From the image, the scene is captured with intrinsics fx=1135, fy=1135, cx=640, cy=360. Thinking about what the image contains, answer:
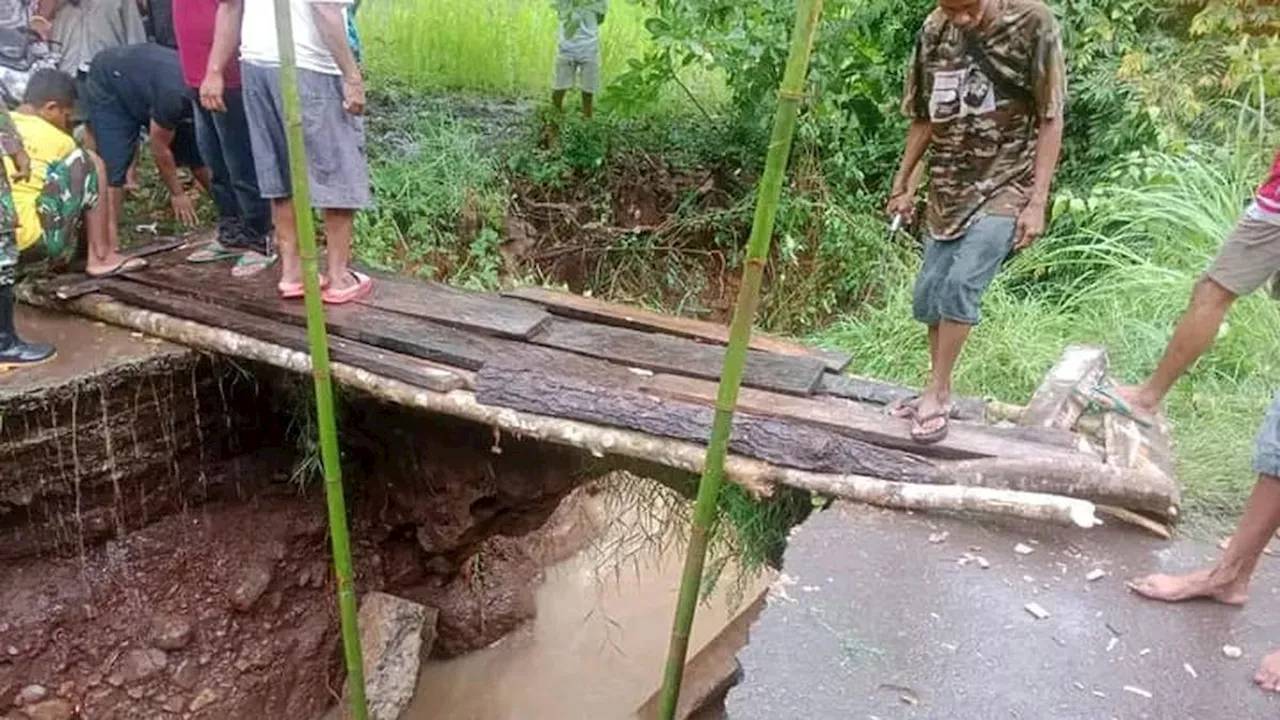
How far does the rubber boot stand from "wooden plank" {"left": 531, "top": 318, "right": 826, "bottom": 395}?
176 cm

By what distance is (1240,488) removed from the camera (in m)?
3.53

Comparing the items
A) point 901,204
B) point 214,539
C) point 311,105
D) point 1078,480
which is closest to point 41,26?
point 311,105

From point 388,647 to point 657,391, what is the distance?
2.16 m

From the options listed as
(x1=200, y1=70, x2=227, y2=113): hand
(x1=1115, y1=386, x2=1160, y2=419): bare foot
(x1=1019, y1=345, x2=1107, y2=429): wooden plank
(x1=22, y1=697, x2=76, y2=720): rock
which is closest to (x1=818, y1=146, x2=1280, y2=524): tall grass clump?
(x1=1115, y1=386, x2=1160, y2=419): bare foot

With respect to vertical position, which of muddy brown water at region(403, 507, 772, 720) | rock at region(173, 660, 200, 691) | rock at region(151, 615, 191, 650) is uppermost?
rock at region(151, 615, 191, 650)

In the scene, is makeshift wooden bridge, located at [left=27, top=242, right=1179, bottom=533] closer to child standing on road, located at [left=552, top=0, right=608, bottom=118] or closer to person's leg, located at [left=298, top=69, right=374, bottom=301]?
person's leg, located at [left=298, top=69, right=374, bottom=301]

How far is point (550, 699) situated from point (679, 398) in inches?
101

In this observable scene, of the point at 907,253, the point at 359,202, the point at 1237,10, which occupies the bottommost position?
the point at 907,253

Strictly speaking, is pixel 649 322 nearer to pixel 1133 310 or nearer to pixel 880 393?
pixel 880 393

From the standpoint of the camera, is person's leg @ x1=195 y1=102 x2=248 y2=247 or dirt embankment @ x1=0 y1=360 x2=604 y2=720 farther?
person's leg @ x1=195 y1=102 x2=248 y2=247

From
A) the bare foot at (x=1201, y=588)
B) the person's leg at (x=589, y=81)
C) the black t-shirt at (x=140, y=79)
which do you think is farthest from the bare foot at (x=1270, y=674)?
the person's leg at (x=589, y=81)

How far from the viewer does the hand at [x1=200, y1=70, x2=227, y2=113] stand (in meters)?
4.13

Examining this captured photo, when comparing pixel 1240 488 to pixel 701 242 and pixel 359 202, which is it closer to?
pixel 359 202

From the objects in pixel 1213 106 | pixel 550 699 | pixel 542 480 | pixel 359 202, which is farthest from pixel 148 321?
pixel 1213 106
